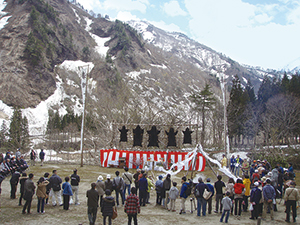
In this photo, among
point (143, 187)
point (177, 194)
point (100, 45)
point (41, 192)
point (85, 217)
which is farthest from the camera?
point (100, 45)

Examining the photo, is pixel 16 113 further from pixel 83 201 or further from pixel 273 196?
pixel 273 196

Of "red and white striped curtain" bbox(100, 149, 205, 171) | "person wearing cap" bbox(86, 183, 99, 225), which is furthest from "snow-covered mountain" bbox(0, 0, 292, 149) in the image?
"person wearing cap" bbox(86, 183, 99, 225)

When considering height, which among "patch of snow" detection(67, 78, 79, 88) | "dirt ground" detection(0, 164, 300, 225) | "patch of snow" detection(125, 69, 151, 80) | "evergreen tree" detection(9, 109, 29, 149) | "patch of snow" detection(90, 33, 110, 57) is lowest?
"dirt ground" detection(0, 164, 300, 225)

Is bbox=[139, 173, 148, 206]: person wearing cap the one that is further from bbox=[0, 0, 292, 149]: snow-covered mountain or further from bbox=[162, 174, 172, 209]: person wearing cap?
bbox=[0, 0, 292, 149]: snow-covered mountain

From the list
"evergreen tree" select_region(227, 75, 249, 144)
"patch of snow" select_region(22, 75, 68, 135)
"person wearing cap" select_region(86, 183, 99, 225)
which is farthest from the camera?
"patch of snow" select_region(22, 75, 68, 135)

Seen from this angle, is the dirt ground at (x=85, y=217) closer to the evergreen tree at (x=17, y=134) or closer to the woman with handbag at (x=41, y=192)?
the woman with handbag at (x=41, y=192)

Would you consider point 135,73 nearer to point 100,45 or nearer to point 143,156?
point 100,45

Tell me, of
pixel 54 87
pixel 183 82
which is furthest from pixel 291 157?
pixel 183 82

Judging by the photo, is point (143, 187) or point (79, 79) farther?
point (79, 79)

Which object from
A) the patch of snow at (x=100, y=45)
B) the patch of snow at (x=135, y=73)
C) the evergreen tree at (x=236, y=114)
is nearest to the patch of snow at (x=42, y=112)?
the patch of snow at (x=135, y=73)

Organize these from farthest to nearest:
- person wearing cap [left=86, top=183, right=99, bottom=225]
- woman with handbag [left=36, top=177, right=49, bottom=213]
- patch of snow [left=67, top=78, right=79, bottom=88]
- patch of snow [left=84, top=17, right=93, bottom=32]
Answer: patch of snow [left=84, top=17, right=93, bottom=32] → patch of snow [left=67, top=78, right=79, bottom=88] → woman with handbag [left=36, top=177, right=49, bottom=213] → person wearing cap [left=86, top=183, right=99, bottom=225]

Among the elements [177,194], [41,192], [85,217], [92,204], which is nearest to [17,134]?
[41,192]

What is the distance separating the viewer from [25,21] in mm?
71000

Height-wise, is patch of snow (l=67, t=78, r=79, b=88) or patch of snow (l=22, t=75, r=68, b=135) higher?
patch of snow (l=67, t=78, r=79, b=88)
